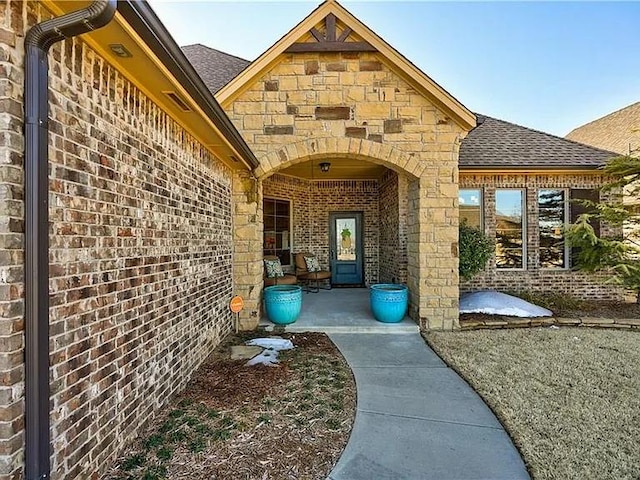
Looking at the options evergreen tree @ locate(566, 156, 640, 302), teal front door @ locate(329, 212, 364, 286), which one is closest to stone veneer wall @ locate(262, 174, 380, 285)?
teal front door @ locate(329, 212, 364, 286)

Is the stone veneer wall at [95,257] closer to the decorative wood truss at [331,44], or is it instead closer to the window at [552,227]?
the decorative wood truss at [331,44]

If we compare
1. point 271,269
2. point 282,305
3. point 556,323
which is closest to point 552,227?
point 556,323

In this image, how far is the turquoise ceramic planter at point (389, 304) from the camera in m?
6.06

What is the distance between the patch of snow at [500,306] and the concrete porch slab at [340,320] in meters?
1.49

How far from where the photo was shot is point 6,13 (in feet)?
5.28

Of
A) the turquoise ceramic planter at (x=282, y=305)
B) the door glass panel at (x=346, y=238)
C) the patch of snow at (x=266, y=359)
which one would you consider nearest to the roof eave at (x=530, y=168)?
the door glass panel at (x=346, y=238)

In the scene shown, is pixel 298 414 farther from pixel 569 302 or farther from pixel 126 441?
pixel 569 302

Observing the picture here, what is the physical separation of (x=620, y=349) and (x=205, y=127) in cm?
609

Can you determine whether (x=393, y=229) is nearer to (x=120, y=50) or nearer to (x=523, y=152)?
(x=523, y=152)

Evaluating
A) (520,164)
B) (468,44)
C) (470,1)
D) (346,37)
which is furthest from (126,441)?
(468,44)

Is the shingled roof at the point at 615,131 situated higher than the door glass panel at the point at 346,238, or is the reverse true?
the shingled roof at the point at 615,131

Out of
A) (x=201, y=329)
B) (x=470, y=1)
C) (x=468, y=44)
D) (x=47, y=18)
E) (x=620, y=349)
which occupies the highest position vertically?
(x=468, y=44)

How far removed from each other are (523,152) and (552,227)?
1.82 m

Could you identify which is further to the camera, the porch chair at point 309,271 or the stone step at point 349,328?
the porch chair at point 309,271
